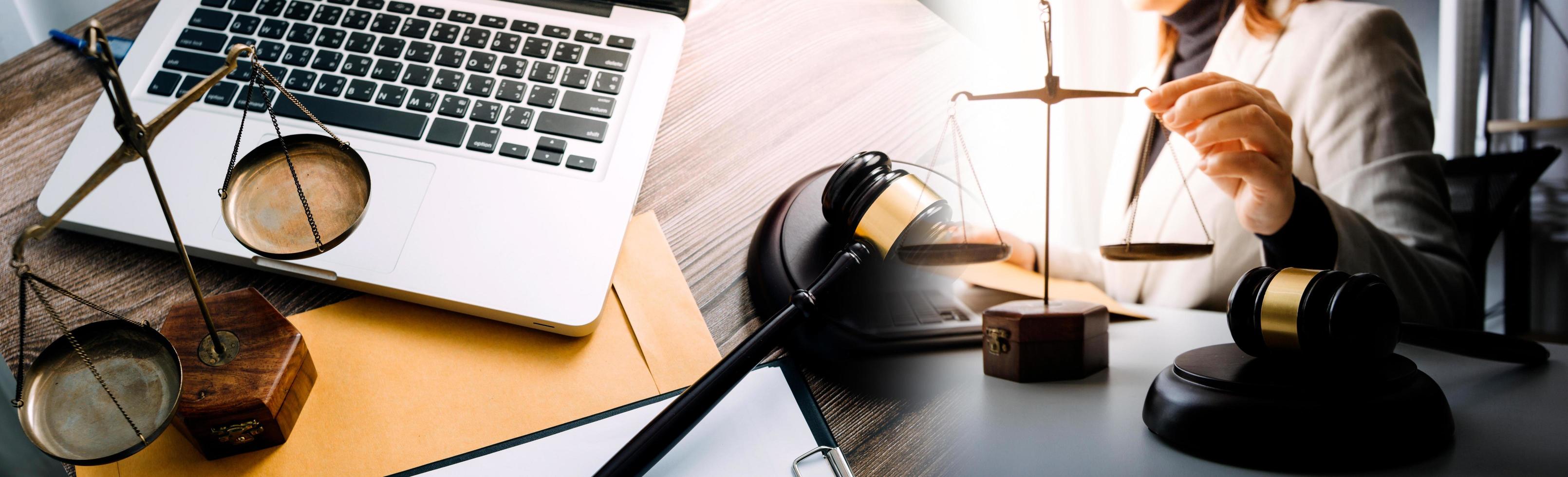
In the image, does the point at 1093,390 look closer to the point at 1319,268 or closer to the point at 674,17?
the point at 1319,268

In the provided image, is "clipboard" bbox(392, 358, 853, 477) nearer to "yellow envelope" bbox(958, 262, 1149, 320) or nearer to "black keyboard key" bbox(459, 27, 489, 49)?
"yellow envelope" bbox(958, 262, 1149, 320)

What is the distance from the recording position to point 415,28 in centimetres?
60

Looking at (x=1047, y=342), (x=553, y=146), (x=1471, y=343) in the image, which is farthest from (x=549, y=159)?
(x=1471, y=343)

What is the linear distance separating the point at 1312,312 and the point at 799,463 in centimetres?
24

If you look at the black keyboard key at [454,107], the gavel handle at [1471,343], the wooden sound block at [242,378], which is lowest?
the wooden sound block at [242,378]

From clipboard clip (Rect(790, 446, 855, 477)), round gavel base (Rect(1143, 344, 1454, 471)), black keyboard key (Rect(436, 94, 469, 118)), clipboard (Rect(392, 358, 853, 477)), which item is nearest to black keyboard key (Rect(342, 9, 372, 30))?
black keyboard key (Rect(436, 94, 469, 118))

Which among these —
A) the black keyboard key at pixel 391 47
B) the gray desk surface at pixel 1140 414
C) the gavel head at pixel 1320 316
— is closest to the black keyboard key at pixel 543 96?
the black keyboard key at pixel 391 47

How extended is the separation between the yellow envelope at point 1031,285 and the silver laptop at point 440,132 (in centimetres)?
22

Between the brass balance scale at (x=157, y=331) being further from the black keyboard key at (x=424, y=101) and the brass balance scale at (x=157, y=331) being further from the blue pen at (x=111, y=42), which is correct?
the blue pen at (x=111, y=42)

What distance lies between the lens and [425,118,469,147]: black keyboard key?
54 centimetres

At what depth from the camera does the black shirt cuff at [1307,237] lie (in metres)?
0.33

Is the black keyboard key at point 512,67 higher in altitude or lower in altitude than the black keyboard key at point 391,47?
lower

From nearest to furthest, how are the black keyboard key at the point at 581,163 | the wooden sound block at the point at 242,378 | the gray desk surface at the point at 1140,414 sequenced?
the gray desk surface at the point at 1140,414, the wooden sound block at the point at 242,378, the black keyboard key at the point at 581,163

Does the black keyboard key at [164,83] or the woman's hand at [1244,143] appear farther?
the black keyboard key at [164,83]
